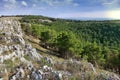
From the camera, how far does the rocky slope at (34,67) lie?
24.7 metres

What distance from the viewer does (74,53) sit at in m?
80.6

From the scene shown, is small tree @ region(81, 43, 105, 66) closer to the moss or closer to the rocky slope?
the rocky slope

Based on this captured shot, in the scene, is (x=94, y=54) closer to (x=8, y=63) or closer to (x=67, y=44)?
(x=67, y=44)

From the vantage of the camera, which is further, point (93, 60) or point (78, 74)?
point (93, 60)

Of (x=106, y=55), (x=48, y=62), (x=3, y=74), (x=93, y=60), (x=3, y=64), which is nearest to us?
(x=3, y=74)

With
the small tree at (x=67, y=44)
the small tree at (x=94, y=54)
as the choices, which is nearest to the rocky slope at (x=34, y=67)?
the small tree at (x=67, y=44)

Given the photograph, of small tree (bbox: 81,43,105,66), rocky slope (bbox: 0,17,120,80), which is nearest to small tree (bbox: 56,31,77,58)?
small tree (bbox: 81,43,105,66)

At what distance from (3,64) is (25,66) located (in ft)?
11.2

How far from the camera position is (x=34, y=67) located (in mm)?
26797

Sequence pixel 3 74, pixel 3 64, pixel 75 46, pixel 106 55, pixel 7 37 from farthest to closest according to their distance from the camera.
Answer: pixel 106 55 → pixel 75 46 → pixel 7 37 → pixel 3 64 → pixel 3 74

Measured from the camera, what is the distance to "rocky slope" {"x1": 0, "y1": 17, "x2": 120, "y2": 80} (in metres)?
24.7

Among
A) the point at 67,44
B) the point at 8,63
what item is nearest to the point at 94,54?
the point at 67,44

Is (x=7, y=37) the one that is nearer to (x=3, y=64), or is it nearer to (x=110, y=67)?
(x=3, y=64)

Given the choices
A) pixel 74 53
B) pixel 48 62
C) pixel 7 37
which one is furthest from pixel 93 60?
pixel 48 62
